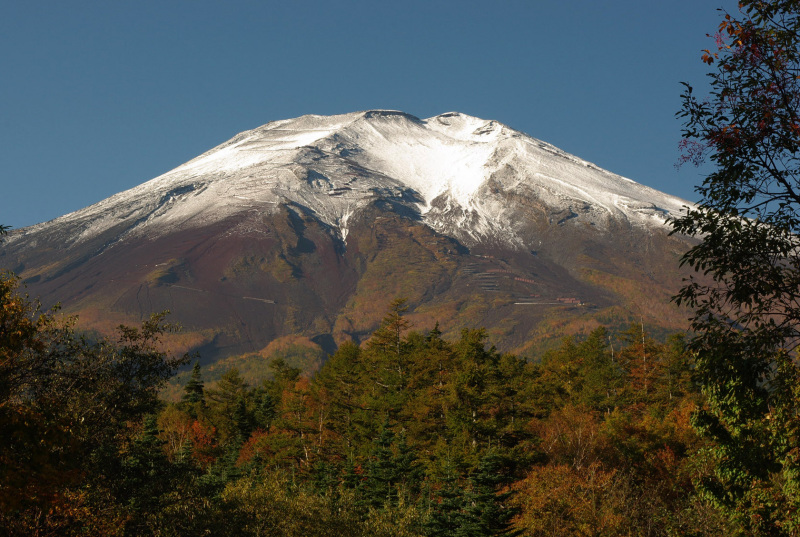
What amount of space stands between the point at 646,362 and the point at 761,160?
75401mm

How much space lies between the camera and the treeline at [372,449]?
75.1 ft

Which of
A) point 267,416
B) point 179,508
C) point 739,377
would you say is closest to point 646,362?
point 267,416

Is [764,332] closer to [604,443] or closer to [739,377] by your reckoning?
[739,377]

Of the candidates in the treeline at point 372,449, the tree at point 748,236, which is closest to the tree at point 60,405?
the treeline at point 372,449

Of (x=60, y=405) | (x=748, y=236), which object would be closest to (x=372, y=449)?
(x=60, y=405)

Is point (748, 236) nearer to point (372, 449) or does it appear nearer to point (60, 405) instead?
point (60, 405)

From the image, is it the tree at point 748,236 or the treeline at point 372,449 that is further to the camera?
the treeline at point 372,449

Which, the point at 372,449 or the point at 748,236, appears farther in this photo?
the point at 372,449

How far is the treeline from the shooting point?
22891mm

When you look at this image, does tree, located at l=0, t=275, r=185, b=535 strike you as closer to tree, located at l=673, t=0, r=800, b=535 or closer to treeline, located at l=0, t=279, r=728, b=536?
treeline, located at l=0, t=279, r=728, b=536

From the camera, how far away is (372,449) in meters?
60.8

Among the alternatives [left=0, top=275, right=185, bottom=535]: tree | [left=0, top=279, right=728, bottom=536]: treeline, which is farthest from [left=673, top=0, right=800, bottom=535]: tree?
[left=0, top=275, right=185, bottom=535]: tree

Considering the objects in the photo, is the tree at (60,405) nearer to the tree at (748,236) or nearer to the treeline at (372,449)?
the treeline at (372,449)

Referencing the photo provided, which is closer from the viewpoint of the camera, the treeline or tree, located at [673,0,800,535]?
tree, located at [673,0,800,535]
